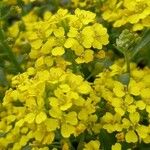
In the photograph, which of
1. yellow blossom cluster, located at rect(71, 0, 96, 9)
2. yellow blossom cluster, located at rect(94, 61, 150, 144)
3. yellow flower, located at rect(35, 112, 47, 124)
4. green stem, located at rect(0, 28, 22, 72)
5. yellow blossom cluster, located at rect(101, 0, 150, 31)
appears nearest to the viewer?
yellow flower, located at rect(35, 112, 47, 124)

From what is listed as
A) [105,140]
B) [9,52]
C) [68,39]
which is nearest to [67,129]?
[105,140]

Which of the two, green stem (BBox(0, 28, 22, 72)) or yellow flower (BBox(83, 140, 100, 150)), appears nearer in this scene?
yellow flower (BBox(83, 140, 100, 150))

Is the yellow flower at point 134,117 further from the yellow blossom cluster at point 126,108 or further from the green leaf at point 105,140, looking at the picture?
the green leaf at point 105,140

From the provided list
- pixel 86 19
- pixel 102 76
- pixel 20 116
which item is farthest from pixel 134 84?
pixel 20 116

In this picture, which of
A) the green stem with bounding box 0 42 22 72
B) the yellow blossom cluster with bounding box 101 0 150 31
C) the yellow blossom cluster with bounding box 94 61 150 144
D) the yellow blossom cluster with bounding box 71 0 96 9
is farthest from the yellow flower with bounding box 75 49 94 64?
the yellow blossom cluster with bounding box 71 0 96 9

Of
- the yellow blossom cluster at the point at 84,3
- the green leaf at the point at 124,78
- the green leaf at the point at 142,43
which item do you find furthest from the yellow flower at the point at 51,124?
the yellow blossom cluster at the point at 84,3

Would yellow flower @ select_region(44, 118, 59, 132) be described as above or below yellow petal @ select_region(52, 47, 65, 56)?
below

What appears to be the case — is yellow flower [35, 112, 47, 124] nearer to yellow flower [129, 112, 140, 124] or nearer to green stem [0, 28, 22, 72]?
yellow flower [129, 112, 140, 124]
